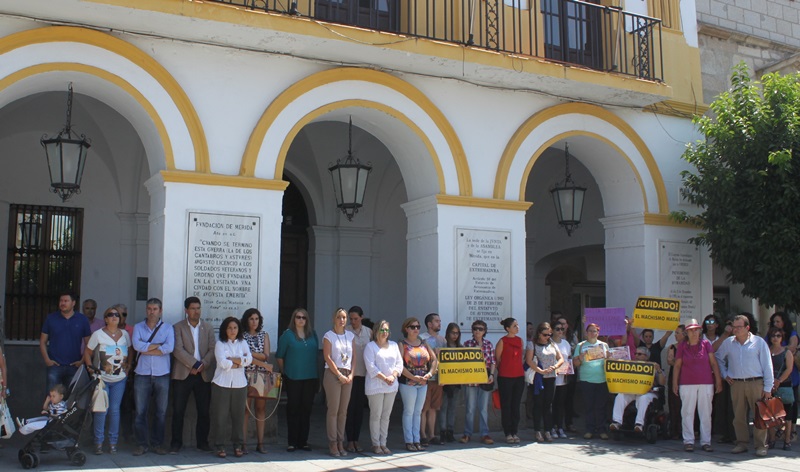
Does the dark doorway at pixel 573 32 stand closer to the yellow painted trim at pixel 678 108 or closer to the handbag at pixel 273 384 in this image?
the yellow painted trim at pixel 678 108

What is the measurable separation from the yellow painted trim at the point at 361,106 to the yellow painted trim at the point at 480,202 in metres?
0.15

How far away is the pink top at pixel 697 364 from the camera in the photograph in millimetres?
9258

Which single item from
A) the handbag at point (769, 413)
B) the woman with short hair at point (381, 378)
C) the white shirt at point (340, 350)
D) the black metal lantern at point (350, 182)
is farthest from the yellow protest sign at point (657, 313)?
the white shirt at point (340, 350)

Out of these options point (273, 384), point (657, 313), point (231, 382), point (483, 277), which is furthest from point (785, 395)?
point (231, 382)

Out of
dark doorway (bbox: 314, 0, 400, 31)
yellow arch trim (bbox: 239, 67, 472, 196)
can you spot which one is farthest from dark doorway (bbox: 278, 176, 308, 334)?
yellow arch trim (bbox: 239, 67, 472, 196)

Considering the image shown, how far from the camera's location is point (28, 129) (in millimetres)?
11336

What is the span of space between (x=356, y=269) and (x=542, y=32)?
4.67 metres

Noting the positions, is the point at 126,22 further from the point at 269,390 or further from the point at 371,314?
the point at 371,314

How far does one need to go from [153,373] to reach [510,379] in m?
3.85

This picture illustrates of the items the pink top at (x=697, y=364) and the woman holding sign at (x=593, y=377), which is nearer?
the pink top at (x=697, y=364)

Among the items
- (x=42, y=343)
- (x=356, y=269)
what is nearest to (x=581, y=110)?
(x=356, y=269)

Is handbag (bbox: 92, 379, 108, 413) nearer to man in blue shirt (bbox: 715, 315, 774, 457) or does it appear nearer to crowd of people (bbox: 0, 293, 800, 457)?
crowd of people (bbox: 0, 293, 800, 457)

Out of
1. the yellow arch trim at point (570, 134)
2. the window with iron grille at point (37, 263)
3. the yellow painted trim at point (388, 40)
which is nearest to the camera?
the yellow painted trim at point (388, 40)

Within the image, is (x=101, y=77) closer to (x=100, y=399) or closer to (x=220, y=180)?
(x=220, y=180)
